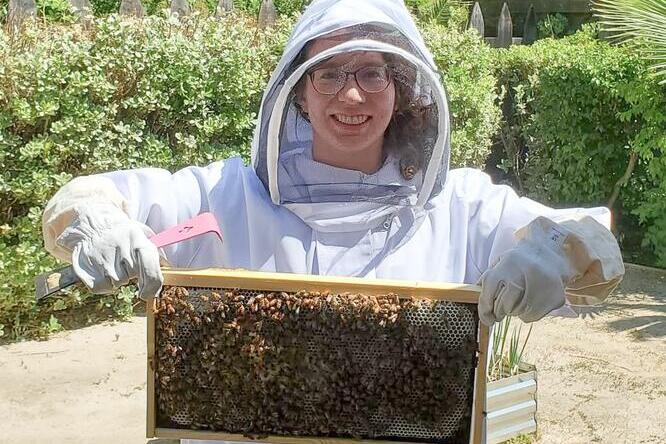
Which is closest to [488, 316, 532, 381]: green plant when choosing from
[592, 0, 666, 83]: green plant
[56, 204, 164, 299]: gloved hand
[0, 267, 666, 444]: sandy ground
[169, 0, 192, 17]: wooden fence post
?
[0, 267, 666, 444]: sandy ground

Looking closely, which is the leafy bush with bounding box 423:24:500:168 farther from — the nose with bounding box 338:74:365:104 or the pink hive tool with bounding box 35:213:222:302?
the pink hive tool with bounding box 35:213:222:302

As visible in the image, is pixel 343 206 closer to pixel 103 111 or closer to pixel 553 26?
pixel 103 111

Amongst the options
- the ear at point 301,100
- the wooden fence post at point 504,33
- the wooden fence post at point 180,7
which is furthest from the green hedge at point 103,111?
the wooden fence post at point 504,33

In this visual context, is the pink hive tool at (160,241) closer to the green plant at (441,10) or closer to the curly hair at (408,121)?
the curly hair at (408,121)

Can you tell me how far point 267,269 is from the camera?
2.02 metres

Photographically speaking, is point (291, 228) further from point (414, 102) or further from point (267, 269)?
point (414, 102)

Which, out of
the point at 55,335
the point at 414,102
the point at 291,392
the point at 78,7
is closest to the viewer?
the point at 291,392

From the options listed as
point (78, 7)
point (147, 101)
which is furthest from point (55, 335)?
point (78, 7)

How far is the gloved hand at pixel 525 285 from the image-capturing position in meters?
1.68

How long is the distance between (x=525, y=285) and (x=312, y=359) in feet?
1.60

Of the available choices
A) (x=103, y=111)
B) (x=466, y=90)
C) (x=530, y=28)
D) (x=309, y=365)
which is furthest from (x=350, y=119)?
(x=530, y=28)

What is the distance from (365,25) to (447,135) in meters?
0.35

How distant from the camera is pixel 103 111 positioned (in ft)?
18.6

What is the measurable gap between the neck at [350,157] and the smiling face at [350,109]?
11mm
